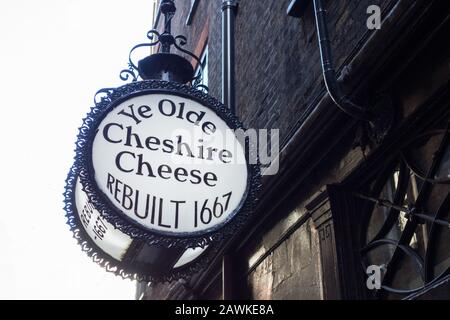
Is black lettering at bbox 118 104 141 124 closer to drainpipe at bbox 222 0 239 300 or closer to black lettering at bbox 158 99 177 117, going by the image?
black lettering at bbox 158 99 177 117

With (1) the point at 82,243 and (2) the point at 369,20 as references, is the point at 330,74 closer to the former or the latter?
(2) the point at 369,20

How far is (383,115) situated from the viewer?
3529 mm

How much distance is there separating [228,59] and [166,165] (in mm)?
2521

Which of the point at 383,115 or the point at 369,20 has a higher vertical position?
the point at 369,20

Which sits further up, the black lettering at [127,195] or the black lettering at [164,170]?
the black lettering at [164,170]

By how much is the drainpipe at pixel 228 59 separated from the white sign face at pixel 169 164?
1424mm

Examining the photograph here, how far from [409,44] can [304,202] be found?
1.49 metres

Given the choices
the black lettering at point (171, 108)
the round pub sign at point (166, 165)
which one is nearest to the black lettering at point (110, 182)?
the round pub sign at point (166, 165)

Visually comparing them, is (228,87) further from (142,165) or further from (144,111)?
(142,165)

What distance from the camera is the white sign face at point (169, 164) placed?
3.12m

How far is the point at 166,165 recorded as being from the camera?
130 inches

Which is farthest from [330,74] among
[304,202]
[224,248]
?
[224,248]

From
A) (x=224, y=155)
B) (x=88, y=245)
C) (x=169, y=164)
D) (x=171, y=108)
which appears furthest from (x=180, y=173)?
(x=88, y=245)

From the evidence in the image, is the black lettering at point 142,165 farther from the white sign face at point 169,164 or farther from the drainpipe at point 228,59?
the drainpipe at point 228,59
